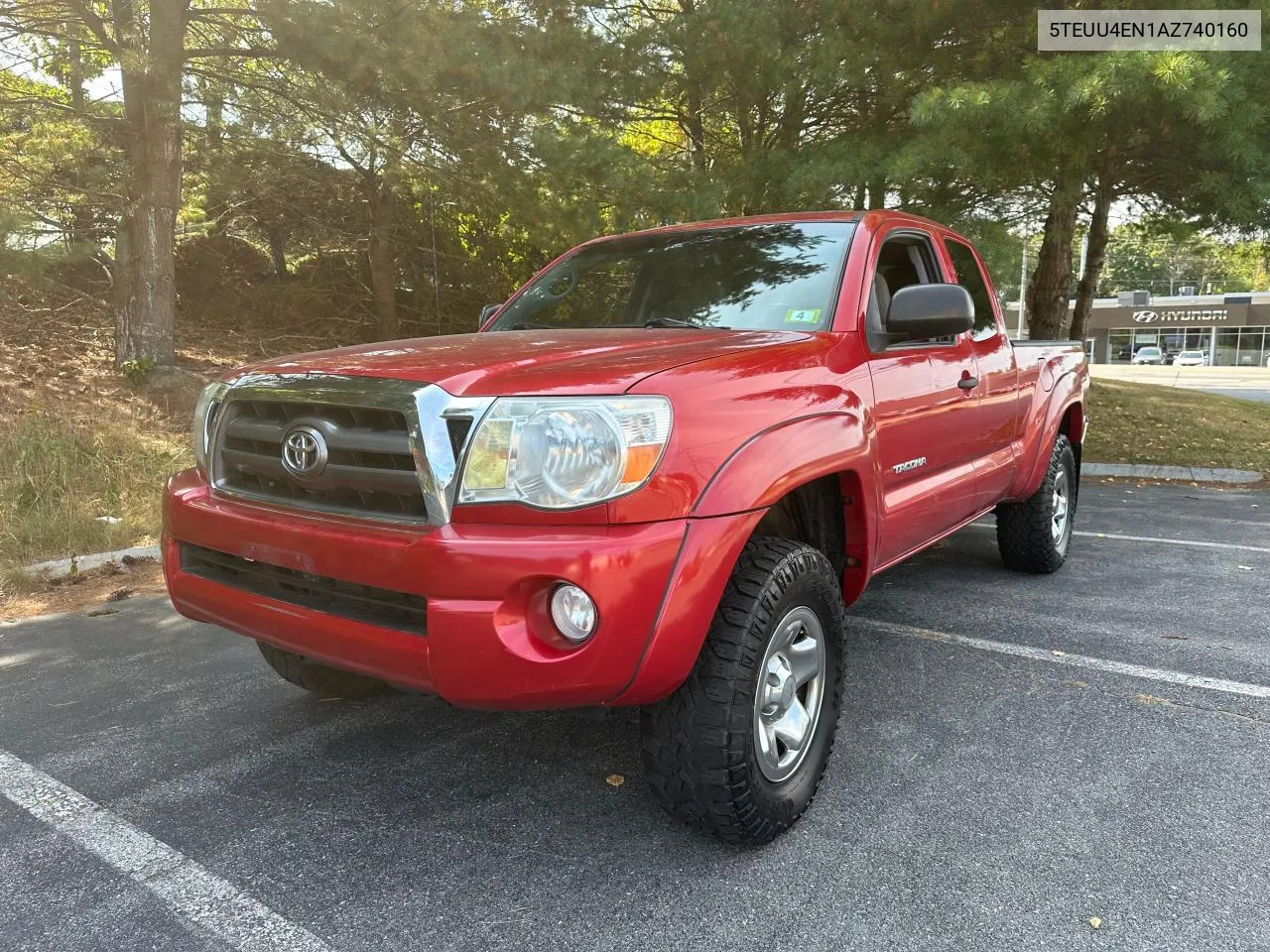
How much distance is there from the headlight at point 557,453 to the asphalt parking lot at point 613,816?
1015mm

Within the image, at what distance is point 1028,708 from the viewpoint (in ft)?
10.7

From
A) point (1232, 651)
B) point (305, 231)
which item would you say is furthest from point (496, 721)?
point (305, 231)

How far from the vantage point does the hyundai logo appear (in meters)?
2.27

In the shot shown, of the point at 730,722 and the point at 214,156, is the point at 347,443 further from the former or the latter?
the point at 214,156

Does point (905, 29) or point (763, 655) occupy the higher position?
point (905, 29)

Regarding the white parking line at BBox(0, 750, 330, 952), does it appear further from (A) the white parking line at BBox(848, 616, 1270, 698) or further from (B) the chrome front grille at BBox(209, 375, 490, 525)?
(A) the white parking line at BBox(848, 616, 1270, 698)

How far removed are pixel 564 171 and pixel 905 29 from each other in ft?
13.7

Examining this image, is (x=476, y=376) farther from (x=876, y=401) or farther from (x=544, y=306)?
(x=544, y=306)

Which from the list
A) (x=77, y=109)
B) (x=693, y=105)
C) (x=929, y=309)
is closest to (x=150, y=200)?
(x=77, y=109)

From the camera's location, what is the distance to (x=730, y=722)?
86.0 inches

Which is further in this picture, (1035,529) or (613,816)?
(1035,529)

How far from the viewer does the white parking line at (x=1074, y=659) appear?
3455mm

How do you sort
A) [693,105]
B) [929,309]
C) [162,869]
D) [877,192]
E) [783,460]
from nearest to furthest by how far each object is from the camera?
[162,869]
[783,460]
[929,309]
[877,192]
[693,105]

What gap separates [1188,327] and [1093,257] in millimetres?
55062
